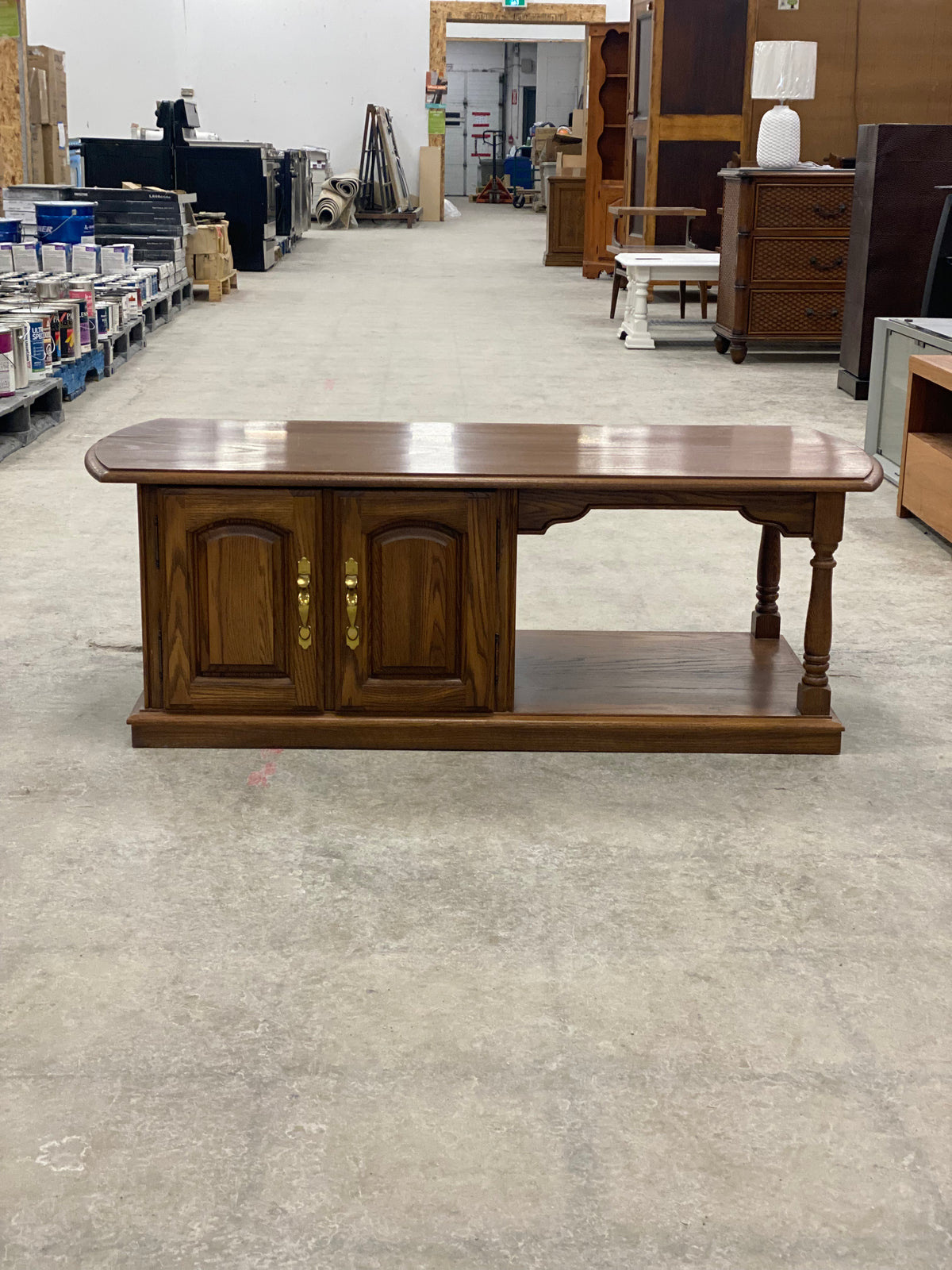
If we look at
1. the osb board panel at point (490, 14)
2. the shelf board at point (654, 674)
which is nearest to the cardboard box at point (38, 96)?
the osb board panel at point (490, 14)

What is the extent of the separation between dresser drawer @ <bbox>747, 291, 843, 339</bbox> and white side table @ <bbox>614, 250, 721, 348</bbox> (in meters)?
0.59

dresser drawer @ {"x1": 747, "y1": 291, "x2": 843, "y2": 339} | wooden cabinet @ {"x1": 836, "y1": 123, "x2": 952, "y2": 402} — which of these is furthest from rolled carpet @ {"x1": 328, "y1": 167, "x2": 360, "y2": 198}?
wooden cabinet @ {"x1": 836, "y1": 123, "x2": 952, "y2": 402}

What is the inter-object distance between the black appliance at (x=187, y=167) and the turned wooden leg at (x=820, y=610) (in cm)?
958

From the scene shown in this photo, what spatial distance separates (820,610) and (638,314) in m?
5.86

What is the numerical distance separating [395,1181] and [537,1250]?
0.59 ft

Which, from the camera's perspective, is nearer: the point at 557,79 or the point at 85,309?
the point at 85,309

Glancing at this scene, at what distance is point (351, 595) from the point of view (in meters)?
2.54

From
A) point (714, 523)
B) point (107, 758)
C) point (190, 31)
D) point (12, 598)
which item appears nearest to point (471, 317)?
point (714, 523)

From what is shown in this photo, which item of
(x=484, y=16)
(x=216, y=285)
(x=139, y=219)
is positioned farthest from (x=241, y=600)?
(x=484, y=16)

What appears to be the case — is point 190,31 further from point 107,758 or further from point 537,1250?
point 537,1250

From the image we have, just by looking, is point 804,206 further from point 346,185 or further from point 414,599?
point 346,185

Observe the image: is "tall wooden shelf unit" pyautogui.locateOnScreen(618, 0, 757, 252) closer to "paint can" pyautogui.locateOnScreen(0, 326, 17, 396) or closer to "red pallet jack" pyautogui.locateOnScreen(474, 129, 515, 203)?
"paint can" pyautogui.locateOnScreen(0, 326, 17, 396)

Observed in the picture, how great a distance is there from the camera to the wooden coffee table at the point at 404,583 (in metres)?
2.51

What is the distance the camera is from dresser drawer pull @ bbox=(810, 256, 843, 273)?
7.32m
